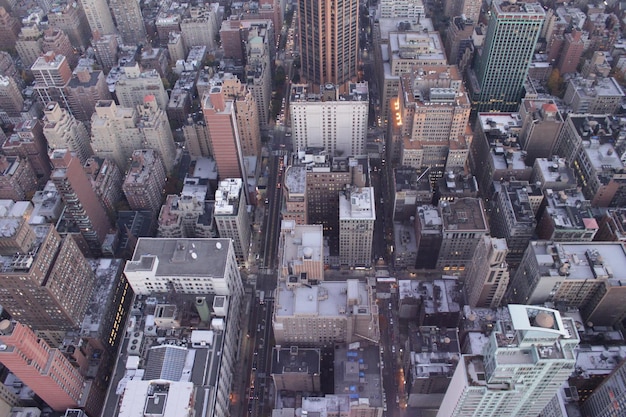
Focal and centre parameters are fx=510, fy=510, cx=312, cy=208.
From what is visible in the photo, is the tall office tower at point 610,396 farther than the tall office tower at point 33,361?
Yes

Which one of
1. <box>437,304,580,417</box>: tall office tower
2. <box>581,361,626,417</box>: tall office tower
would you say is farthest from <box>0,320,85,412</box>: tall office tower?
<box>581,361,626,417</box>: tall office tower

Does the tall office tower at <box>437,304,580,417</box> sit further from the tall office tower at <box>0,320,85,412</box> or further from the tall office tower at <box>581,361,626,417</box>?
the tall office tower at <box>0,320,85,412</box>

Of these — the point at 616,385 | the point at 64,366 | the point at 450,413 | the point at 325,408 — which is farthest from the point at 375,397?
the point at 64,366

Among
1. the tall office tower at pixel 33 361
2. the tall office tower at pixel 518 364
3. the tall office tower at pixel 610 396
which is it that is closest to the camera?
the tall office tower at pixel 518 364

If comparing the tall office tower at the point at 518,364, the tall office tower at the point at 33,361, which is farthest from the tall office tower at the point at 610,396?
the tall office tower at the point at 33,361

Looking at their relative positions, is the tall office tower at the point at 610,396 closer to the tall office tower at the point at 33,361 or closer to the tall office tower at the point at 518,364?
the tall office tower at the point at 518,364

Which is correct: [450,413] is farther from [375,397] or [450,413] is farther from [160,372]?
[160,372]
